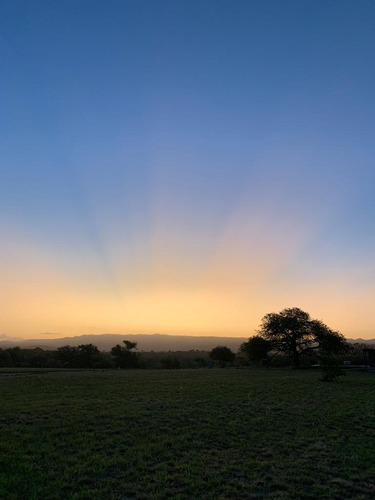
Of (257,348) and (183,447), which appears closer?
(183,447)

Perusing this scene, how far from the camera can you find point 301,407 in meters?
20.3

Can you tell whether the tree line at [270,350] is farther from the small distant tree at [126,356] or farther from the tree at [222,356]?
the tree at [222,356]

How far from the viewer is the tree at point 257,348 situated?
62.6 m

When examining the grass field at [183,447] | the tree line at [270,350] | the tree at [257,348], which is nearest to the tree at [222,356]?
the tree line at [270,350]

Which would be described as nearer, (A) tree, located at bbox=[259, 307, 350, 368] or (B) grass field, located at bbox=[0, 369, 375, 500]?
(B) grass field, located at bbox=[0, 369, 375, 500]

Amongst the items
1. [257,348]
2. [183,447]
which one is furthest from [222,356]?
[183,447]

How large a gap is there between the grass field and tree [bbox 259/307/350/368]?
135ft

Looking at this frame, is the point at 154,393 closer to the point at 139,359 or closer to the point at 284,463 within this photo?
the point at 284,463

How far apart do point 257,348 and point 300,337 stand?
785 cm

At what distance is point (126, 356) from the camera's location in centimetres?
6656

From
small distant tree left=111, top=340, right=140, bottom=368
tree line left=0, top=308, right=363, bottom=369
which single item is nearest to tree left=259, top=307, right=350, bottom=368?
tree line left=0, top=308, right=363, bottom=369

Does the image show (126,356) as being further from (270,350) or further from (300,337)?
(300,337)

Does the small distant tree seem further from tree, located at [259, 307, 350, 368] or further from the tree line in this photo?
tree, located at [259, 307, 350, 368]

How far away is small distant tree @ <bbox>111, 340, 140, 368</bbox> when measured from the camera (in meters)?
65.3
